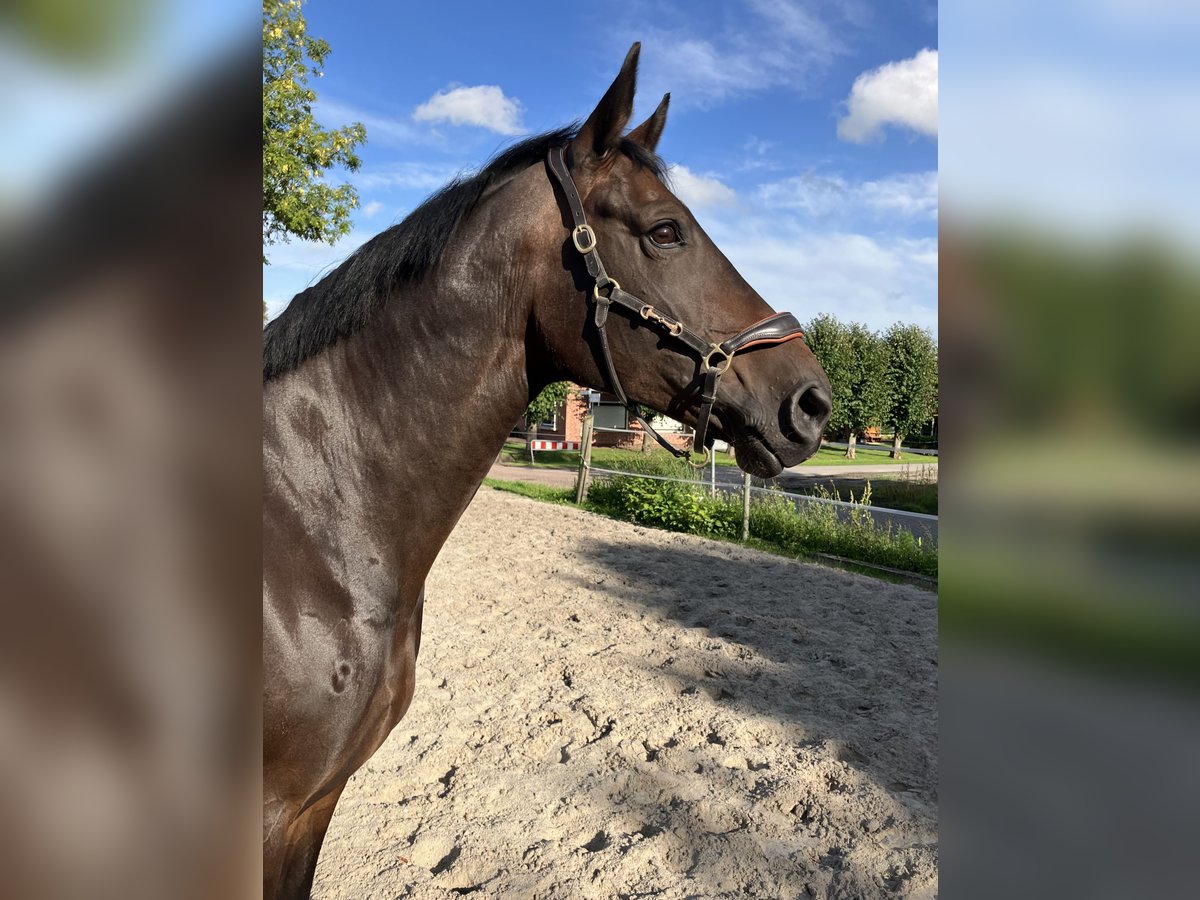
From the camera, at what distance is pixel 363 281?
1950 mm

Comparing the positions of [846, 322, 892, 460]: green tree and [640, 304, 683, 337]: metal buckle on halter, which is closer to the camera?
[640, 304, 683, 337]: metal buckle on halter

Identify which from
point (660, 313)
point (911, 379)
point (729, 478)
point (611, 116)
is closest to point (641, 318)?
point (660, 313)

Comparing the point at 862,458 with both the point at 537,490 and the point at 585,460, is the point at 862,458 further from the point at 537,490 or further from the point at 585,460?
the point at 585,460

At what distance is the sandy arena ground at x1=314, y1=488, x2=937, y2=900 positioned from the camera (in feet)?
9.84

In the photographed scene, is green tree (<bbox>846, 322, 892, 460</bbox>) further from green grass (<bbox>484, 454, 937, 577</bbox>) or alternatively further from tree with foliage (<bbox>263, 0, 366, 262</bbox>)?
tree with foliage (<bbox>263, 0, 366, 262</bbox>)

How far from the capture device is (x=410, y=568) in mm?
1967

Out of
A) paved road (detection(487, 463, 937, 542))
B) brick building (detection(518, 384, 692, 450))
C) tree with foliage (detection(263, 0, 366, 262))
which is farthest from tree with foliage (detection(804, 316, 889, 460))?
tree with foliage (detection(263, 0, 366, 262))

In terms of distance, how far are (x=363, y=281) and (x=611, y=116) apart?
790 mm
